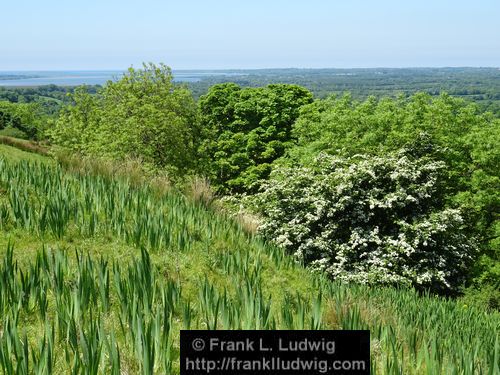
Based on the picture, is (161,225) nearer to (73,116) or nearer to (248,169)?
(248,169)

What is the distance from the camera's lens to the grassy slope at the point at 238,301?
11.7ft

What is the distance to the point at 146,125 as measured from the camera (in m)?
29.7

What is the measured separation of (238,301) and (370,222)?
1575cm

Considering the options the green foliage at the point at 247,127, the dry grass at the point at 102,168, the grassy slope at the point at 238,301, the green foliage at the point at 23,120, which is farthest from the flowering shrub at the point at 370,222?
the green foliage at the point at 23,120

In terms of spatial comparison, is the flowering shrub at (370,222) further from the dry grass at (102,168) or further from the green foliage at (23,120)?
the green foliage at (23,120)

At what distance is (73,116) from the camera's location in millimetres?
43969

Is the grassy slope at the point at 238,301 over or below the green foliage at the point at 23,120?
over

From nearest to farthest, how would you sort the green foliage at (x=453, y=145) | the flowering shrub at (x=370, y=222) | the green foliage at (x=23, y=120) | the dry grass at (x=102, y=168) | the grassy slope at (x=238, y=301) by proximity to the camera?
the grassy slope at (x=238, y=301)
the dry grass at (x=102, y=168)
the flowering shrub at (x=370, y=222)
the green foliage at (x=453, y=145)
the green foliage at (x=23, y=120)

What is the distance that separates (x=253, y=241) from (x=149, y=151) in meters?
21.4

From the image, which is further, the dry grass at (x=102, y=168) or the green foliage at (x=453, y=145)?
the green foliage at (x=453, y=145)

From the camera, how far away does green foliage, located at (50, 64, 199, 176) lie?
29000 mm

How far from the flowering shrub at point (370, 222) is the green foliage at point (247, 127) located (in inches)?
911

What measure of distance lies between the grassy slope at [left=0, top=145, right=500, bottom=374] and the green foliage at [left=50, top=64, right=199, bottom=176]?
1812 cm

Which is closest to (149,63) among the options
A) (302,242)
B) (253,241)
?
(302,242)
